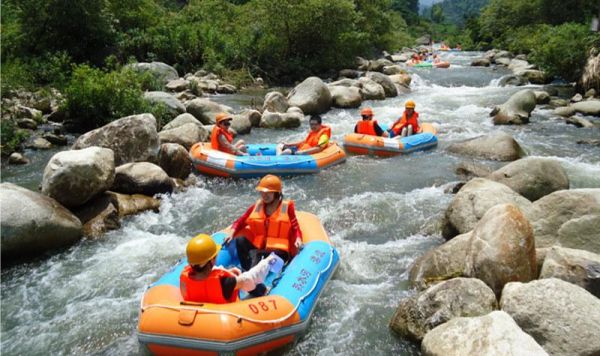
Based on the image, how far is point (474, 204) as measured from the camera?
605 cm

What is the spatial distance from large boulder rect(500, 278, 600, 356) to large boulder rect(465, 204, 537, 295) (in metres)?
0.46

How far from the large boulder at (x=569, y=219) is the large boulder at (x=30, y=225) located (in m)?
5.83

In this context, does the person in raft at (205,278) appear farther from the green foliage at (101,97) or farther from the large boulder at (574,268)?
the green foliage at (101,97)

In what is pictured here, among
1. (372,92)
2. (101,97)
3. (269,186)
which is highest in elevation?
(101,97)

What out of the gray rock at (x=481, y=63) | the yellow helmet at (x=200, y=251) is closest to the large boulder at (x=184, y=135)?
the yellow helmet at (x=200, y=251)

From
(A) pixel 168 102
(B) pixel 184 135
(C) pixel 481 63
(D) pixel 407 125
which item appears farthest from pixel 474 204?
(C) pixel 481 63

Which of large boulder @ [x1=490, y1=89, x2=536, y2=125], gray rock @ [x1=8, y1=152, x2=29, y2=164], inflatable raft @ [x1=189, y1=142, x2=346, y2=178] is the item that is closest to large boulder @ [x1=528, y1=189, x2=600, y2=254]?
inflatable raft @ [x1=189, y1=142, x2=346, y2=178]

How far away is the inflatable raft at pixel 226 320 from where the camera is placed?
384 cm

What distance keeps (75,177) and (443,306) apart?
524 cm

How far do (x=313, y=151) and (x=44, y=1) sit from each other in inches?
466

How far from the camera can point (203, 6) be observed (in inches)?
1104

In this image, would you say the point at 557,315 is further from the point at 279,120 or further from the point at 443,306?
the point at 279,120

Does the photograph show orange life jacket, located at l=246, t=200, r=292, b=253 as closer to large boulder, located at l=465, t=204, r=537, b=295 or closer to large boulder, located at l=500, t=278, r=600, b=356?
large boulder, located at l=465, t=204, r=537, b=295

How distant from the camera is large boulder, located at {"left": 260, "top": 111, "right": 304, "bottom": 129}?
13094 mm
